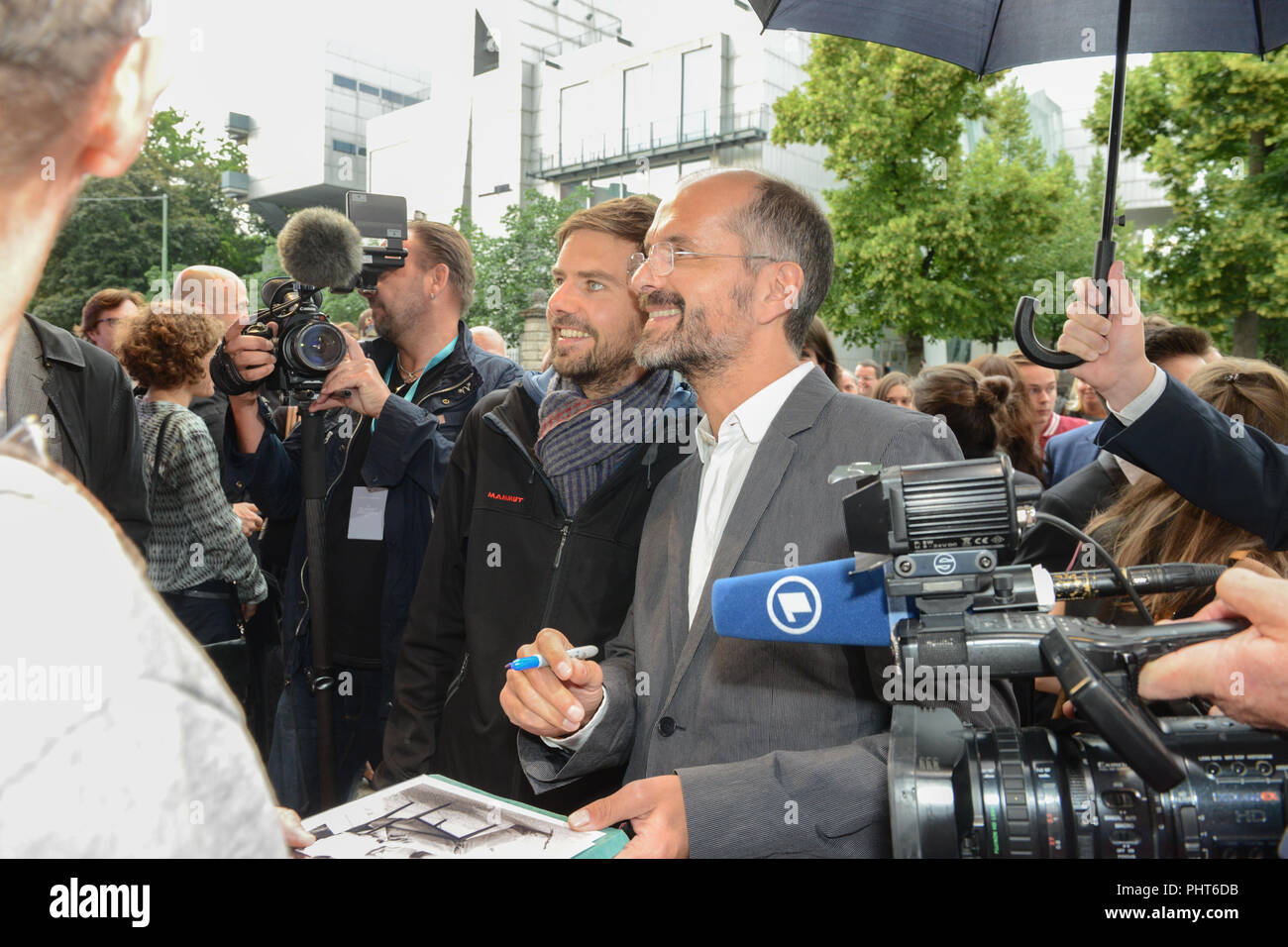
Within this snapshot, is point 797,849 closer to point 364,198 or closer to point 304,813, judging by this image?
point 304,813

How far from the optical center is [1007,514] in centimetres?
105

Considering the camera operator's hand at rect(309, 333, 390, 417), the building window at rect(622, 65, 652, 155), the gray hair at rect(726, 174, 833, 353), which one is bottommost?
the camera operator's hand at rect(309, 333, 390, 417)

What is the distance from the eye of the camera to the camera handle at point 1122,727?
92 centimetres

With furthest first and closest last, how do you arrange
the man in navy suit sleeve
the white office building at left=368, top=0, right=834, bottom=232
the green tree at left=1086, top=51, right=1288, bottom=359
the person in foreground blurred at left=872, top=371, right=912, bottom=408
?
the white office building at left=368, top=0, right=834, bottom=232 → the green tree at left=1086, top=51, right=1288, bottom=359 → the person in foreground blurred at left=872, top=371, right=912, bottom=408 → the man in navy suit sleeve

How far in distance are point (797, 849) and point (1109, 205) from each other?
5.26 feet

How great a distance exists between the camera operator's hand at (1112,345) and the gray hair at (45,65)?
5.22 ft

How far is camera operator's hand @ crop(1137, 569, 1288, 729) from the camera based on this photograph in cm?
104

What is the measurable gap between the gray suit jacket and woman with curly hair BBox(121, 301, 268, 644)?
744 mm

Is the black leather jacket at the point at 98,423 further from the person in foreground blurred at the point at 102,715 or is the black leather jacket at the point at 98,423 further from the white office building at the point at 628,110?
the white office building at the point at 628,110

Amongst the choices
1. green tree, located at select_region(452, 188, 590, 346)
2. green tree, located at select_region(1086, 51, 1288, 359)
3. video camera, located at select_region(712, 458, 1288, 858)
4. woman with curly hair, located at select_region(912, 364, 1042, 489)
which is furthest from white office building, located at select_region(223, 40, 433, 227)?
green tree, located at select_region(452, 188, 590, 346)

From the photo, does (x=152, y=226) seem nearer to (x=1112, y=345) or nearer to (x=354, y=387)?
(x=354, y=387)

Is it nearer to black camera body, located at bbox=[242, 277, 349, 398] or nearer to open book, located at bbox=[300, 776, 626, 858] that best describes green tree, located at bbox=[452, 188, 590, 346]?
black camera body, located at bbox=[242, 277, 349, 398]

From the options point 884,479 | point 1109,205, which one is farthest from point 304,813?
point 1109,205

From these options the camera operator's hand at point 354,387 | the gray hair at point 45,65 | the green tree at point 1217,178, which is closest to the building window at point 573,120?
the green tree at point 1217,178
